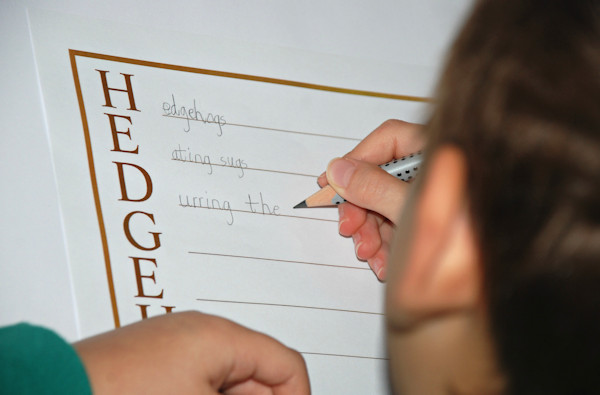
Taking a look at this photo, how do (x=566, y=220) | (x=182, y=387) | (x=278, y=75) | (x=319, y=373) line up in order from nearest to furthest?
1. (x=566, y=220)
2. (x=182, y=387)
3. (x=319, y=373)
4. (x=278, y=75)

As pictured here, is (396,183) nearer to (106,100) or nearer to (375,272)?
(375,272)

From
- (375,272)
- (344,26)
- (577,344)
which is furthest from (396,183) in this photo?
(577,344)

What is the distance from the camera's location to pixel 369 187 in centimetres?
60

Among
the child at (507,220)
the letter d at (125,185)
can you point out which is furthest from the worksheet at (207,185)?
the child at (507,220)

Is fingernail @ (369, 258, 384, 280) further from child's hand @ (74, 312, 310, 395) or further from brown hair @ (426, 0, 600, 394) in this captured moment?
brown hair @ (426, 0, 600, 394)

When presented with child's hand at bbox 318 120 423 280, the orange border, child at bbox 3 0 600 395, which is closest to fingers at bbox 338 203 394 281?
child's hand at bbox 318 120 423 280

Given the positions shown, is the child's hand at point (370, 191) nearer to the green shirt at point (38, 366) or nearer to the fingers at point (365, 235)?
the fingers at point (365, 235)

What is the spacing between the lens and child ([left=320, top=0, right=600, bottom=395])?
26 cm

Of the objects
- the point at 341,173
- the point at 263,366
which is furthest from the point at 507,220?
the point at 341,173

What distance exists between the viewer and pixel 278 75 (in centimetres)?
66

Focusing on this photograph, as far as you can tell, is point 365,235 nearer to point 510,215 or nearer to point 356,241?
point 356,241

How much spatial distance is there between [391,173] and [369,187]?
0.12 feet

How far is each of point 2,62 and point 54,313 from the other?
0.23 metres

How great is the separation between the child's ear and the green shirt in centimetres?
21
